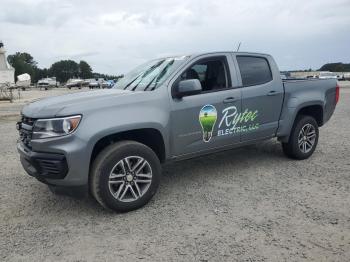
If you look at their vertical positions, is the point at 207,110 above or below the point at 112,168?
above

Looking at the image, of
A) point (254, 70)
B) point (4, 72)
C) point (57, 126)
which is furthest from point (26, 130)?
point (4, 72)

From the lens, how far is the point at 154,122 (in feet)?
15.5

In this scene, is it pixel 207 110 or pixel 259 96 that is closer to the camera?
pixel 207 110

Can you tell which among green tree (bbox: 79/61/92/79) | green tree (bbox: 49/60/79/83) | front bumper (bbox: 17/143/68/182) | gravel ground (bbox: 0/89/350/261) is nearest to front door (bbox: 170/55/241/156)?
gravel ground (bbox: 0/89/350/261)

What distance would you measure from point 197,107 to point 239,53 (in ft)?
4.48

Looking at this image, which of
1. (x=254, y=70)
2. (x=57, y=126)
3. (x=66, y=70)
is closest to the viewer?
(x=57, y=126)

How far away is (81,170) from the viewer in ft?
14.0

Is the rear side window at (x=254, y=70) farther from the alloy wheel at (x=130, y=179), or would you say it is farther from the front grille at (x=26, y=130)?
the front grille at (x=26, y=130)

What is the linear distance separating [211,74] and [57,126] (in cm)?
246

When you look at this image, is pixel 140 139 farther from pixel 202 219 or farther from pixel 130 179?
pixel 202 219

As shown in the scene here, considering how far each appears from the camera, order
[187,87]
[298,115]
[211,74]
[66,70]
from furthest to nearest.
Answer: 1. [66,70]
2. [298,115]
3. [211,74]
4. [187,87]

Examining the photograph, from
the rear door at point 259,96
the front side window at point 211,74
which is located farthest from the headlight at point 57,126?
the rear door at point 259,96

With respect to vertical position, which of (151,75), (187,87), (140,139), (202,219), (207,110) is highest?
(151,75)

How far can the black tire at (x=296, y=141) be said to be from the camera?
6562 mm
